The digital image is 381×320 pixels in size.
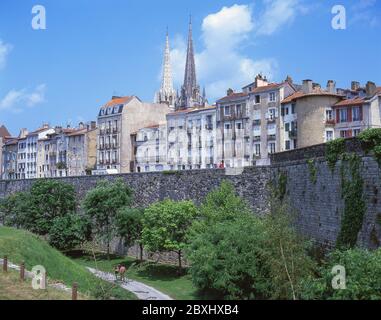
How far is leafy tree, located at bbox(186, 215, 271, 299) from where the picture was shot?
25.5 metres

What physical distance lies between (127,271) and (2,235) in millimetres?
10392

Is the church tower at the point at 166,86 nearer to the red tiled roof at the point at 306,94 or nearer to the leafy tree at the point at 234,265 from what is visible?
the red tiled roof at the point at 306,94

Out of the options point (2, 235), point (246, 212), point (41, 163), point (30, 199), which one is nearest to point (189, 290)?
point (246, 212)

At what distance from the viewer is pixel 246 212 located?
107 ft

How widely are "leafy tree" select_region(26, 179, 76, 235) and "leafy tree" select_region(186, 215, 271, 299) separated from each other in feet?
84.7

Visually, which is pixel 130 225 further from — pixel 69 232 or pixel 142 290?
pixel 142 290

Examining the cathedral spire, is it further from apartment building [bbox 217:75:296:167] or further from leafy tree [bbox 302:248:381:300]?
leafy tree [bbox 302:248:381:300]

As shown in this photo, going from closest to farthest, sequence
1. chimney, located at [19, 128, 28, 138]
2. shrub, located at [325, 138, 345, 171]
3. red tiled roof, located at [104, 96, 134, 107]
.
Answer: shrub, located at [325, 138, 345, 171]
red tiled roof, located at [104, 96, 134, 107]
chimney, located at [19, 128, 28, 138]

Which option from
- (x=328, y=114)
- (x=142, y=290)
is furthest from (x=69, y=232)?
(x=328, y=114)

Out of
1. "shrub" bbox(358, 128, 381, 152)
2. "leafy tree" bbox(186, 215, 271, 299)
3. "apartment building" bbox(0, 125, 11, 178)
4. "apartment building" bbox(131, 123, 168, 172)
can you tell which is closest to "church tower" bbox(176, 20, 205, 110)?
"apartment building" bbox(0, 125, 11, 178)

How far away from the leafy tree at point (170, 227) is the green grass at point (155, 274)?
192cm

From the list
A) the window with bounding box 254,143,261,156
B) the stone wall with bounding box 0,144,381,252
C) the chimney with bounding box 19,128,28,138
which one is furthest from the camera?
the chimney with bounding box 19,128,28,138

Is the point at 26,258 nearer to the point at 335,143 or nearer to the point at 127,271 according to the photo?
the point at 127,271

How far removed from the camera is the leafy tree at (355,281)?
1559 centimetres
